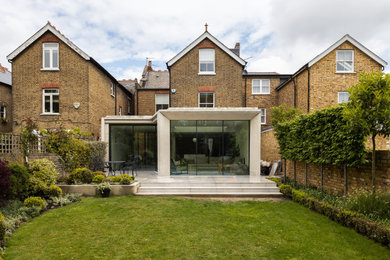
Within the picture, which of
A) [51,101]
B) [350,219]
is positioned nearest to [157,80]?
[51,101]

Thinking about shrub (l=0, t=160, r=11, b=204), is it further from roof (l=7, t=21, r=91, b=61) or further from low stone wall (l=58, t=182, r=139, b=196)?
roof (l=7, t=21, r=91, b=61)

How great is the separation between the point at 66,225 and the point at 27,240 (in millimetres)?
1045

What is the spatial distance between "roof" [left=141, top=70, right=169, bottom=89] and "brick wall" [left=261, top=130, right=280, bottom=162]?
34.5 ft

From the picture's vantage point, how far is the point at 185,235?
18.2ft

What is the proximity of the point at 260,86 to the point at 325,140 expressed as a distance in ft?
43.7

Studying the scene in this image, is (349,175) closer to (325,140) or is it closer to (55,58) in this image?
(325,140)

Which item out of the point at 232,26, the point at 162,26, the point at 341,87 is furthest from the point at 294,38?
the point at 162,26

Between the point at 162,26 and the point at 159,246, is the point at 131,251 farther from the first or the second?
the point at 162,26

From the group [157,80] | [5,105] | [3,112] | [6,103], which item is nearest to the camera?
[3,112]

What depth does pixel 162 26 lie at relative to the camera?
10.3 m

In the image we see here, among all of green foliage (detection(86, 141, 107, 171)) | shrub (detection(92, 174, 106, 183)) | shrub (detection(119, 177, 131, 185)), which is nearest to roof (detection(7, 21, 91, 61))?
green foliage (detection(86, 141, 107, 171))

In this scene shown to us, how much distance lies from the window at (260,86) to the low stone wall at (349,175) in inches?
422

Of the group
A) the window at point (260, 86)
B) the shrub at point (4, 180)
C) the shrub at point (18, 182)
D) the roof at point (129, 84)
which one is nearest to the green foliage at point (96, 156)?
the shrub at point (18, 182)

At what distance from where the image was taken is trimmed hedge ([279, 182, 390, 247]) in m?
4.95
